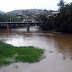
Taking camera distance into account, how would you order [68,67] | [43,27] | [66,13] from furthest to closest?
[43,27], [66,13], [68,67]

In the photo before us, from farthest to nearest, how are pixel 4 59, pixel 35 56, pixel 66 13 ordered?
pixel 66 13 < pixel 35 56 < pixel 4 59

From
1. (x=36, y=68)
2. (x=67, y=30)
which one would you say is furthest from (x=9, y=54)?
(x=67, y=30)

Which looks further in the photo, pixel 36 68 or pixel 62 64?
pixel 62 64

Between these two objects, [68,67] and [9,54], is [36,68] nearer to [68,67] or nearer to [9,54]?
[68,67]

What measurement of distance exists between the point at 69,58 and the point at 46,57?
5.49 ft

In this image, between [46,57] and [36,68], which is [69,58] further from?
[36,68]

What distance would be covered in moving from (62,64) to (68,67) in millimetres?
776

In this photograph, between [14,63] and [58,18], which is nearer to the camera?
[14,63]

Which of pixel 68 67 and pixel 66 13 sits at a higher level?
pixel 66 13

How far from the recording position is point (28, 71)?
39.8 feet

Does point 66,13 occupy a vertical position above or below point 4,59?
above

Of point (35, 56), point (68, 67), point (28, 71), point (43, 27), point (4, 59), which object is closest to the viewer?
point (28, 71)

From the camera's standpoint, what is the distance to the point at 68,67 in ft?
43.4

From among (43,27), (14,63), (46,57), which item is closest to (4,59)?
(14,63)
